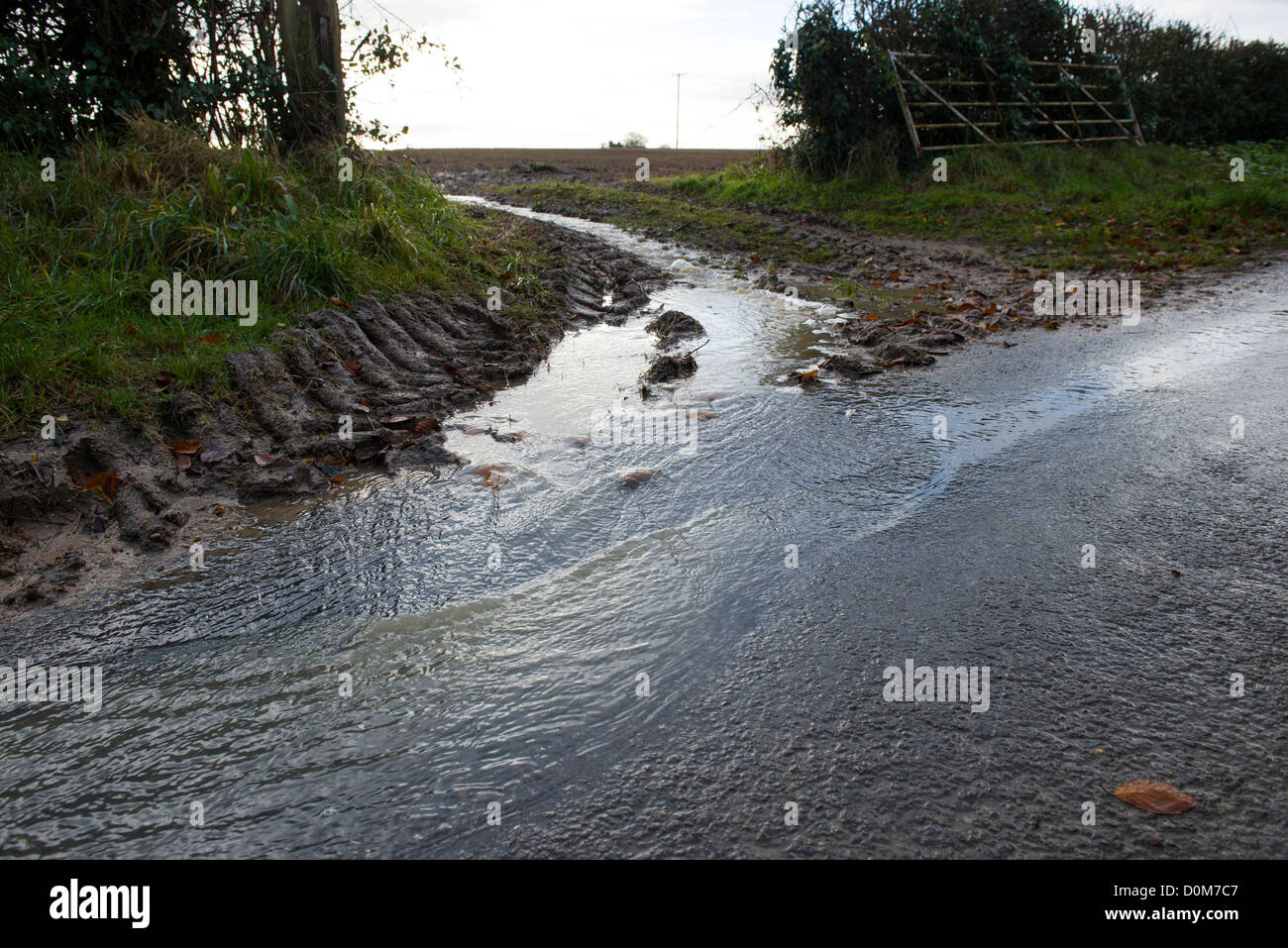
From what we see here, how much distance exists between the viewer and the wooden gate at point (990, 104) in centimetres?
1362

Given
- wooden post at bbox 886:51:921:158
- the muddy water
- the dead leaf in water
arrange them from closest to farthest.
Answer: the muddy water < the dead leaf in water < wooden post at bbox 886:51:921:158

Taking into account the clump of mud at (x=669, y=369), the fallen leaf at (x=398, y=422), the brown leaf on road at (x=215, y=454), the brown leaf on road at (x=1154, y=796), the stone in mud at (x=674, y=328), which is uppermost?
the stone in mud at (x=674, y=328)

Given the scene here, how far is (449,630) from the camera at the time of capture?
8.87 feet

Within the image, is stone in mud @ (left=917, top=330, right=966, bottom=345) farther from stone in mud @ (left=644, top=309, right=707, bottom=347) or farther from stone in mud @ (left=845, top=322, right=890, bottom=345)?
stone in mud @ (left=644, top=309, right=707, bottom=347)

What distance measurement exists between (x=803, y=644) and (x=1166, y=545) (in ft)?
5.31

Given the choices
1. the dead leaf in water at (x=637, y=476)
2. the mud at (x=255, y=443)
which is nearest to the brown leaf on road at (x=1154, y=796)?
the dead leaf in water at (x=637, y=476)

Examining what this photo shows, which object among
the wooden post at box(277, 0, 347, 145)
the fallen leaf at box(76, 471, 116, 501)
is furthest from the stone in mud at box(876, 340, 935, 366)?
the wooden post at box(277, 0, 347, 145)

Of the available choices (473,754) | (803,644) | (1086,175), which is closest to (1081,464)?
(803,644)

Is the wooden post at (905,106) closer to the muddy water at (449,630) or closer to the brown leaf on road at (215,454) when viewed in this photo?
the muddy water at (449,630)

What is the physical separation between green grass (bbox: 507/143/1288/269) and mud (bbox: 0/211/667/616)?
611 cm

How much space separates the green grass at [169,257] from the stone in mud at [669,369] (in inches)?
69.5

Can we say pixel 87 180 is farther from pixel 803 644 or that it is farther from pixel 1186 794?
pixel 1186 794

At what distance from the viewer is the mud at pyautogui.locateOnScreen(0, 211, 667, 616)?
329 centimetres

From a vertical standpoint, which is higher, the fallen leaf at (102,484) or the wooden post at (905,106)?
the wooden post at (905,106)
